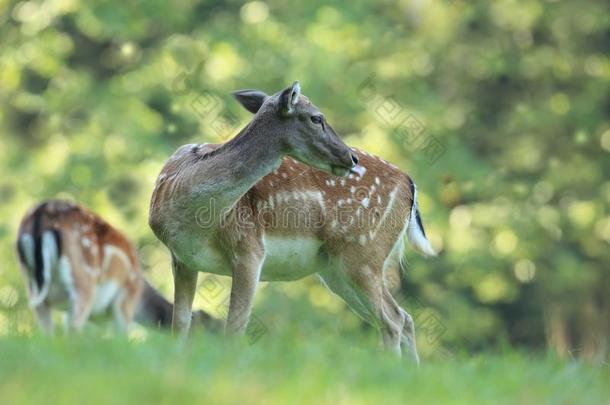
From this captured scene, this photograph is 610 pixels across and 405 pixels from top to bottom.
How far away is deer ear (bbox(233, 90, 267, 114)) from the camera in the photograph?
259 inches

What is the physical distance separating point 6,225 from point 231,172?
9.46 m

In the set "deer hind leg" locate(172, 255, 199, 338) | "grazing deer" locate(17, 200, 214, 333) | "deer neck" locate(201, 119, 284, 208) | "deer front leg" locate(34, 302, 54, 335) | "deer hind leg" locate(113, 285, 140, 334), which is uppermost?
"deer neck" locate(201, 119, 284, 208)

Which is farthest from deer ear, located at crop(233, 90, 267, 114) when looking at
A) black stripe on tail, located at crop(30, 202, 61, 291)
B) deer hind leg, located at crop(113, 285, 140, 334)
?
deer hind leg, located at crop(113, 285, 140, 334)

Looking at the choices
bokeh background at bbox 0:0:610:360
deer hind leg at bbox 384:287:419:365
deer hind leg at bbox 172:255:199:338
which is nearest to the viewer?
deer hind leg at bbox 172:255:199:338

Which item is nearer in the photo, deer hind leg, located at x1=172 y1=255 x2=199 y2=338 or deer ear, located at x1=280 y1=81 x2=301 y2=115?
deer ear, located at x1=280 y1=81 x2=301 y2=115

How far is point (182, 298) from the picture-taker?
20.7 ft

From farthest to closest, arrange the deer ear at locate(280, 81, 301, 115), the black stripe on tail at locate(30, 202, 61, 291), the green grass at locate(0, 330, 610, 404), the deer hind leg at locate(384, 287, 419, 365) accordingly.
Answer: the black stripe on tail at locate(30, 202, 61, 291) < the deer hind leg at locate(384, 287, 419, 365) < the deer ear at locate(280, 81, 301, 115) < the green grass at locate(0, 330, 610, 404)

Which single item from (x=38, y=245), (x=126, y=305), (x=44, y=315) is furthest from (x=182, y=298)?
(x=126, y=305)

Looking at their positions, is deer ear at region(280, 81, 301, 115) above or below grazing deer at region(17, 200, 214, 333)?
above

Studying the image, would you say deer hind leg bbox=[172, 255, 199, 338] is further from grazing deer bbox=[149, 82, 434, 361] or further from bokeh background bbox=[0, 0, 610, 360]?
bokeh background bbox=[0, 0, 610, 360]

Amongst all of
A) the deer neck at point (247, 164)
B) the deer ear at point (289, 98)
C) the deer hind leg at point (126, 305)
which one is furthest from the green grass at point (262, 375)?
the deer hind leg at point (126, 305)

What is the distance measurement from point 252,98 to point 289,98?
553 mm

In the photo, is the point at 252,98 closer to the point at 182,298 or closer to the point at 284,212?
the point at 284,212

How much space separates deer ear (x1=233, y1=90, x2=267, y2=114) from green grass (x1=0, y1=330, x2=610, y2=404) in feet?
6.34
